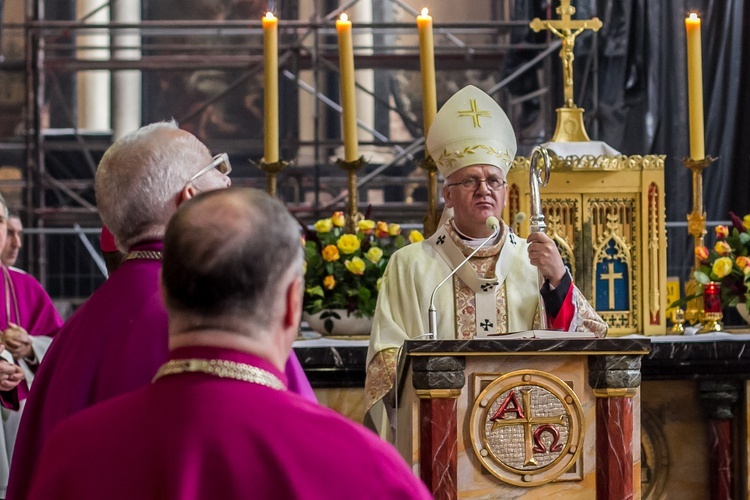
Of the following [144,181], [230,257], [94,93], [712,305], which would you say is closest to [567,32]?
[712,305]

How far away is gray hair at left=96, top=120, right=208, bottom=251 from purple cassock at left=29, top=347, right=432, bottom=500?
89 cm

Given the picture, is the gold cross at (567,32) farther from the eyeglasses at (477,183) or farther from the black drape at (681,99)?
the black drape at (681,99)

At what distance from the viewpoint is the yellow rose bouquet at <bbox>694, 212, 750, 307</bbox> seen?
5004mm

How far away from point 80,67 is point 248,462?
915cm

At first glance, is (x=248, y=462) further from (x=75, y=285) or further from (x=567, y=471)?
(x=75, y=285)

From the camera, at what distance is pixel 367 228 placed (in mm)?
5133

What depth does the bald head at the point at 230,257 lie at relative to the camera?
1735 mm

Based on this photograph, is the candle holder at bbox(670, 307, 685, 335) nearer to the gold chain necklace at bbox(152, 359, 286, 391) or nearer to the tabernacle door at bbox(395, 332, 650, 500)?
the tabernacle door at bbox(395, 332, 650, 500)

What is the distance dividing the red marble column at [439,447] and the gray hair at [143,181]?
101 centimetres

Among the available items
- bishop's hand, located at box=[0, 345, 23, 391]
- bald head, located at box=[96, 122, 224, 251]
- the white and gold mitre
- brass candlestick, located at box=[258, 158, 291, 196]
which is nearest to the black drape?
brass candlestick, located at box=[258, 158, 291, 196]

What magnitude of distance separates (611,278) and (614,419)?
1621 mm

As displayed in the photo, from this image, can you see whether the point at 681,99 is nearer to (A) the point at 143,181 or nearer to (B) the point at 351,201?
(B) the point at 351,201

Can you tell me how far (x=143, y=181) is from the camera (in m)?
2.61

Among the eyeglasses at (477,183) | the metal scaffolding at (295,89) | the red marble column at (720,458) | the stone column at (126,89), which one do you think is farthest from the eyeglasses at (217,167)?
the stone column at (126,89)
